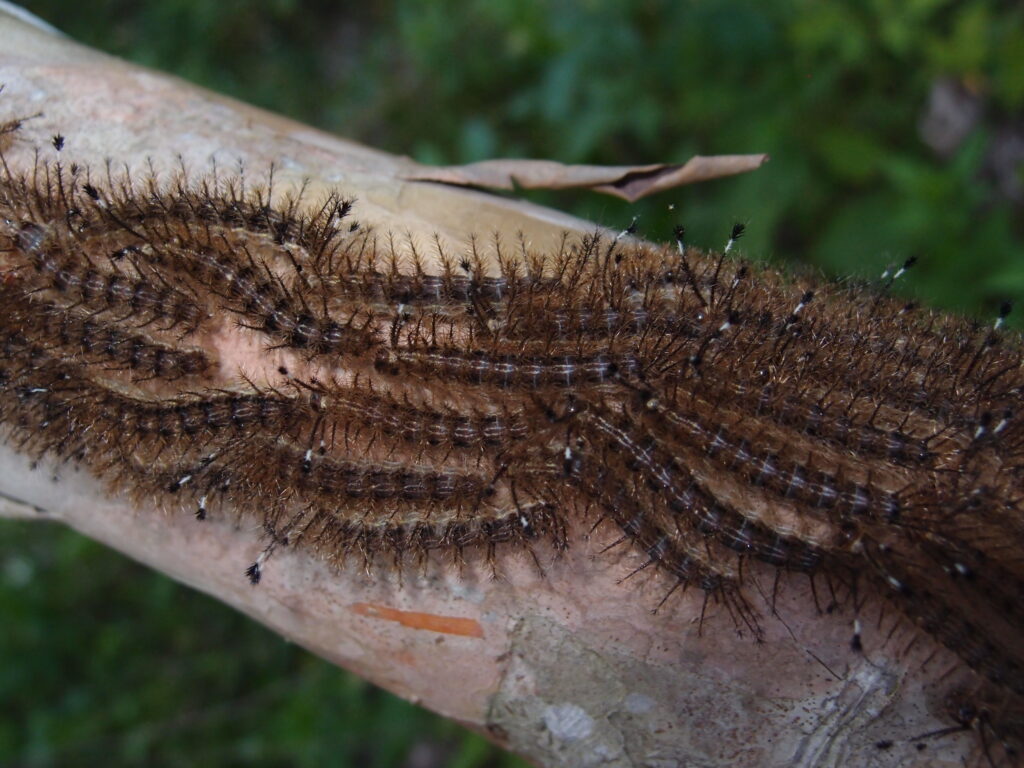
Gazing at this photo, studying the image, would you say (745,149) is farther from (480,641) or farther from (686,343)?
(480,641)

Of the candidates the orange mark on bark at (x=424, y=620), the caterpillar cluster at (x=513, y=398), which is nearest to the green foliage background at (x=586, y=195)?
the caterpillar cluster at (x=513, y=398)

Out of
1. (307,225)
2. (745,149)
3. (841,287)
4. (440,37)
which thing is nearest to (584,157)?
(745,149)

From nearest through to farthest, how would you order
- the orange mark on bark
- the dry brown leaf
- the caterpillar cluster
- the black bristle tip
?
the caterpillar cluster → the orange mark on bark → the black bristle tip → the dry brown leaf

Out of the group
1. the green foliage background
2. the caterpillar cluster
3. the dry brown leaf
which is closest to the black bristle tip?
the caterpillar cluster

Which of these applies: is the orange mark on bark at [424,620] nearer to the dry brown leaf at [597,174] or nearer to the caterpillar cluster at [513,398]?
the caterpillar cluster at [513,398]

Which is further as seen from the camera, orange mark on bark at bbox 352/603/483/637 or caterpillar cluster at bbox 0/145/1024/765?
orange mark on bark at bbox 352/603/483/637

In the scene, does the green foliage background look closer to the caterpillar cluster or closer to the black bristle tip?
the caterpillar cluster
